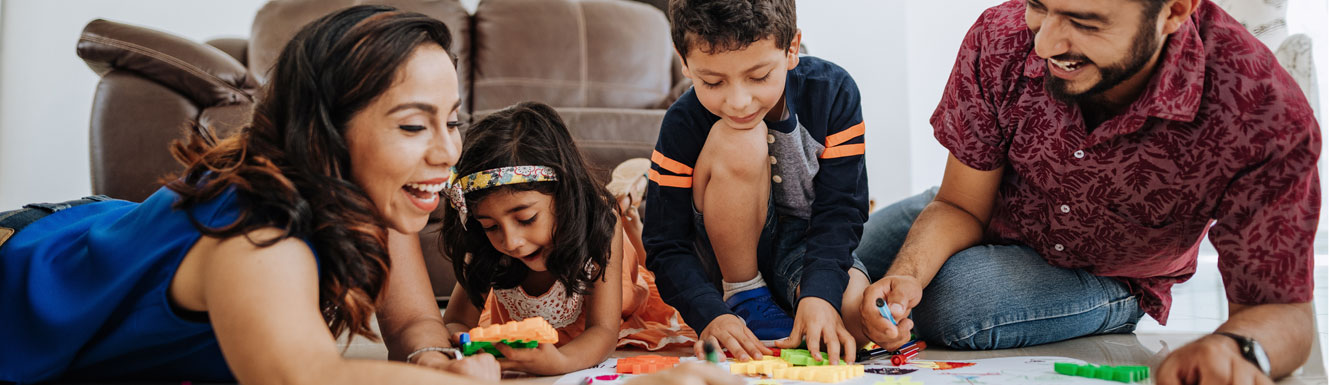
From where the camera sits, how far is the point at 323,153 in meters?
1.03

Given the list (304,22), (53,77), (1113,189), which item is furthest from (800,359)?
(53,77)

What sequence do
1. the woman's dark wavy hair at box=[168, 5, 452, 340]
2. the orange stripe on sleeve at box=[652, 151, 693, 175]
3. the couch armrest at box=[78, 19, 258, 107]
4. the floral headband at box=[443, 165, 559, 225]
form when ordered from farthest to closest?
the couch armrest at box=[78, 19, 258, 107] < the orange stripe on sleeve at box=[652, 151, 693, 175] < the floral headband at box=[443, 165, 559, 225] < the woman's dark wavy hair at box=[168, 5, 452, 340]

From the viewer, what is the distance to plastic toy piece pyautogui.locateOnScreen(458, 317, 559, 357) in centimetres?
119

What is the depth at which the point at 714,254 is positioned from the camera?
1.65m

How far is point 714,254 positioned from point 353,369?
0.89 m

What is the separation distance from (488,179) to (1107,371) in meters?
0.95

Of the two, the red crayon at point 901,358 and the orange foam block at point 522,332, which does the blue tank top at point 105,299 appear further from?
the red crayon at point 901,358

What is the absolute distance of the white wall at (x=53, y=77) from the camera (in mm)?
3820

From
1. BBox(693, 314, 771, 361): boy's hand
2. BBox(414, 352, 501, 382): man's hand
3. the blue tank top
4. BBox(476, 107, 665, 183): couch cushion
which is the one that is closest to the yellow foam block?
BBox(693, 314, 771, 361): boy's hand

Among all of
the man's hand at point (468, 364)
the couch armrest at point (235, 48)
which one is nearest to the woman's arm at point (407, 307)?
the man's hand at point (468, 364)

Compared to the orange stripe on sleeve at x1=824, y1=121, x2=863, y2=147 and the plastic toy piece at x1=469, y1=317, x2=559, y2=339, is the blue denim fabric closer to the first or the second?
the orange stripe on sleeve at x1=824, y1=121, x2=863, y2=147

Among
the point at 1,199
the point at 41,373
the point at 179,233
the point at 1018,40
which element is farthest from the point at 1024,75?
the point at 1,199

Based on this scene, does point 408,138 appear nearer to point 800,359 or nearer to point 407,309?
point 407,309

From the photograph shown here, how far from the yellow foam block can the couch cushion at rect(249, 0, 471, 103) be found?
1.89 metres
